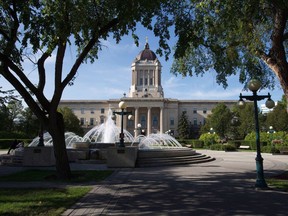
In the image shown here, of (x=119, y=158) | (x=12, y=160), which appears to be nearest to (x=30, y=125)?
(x=12, y=160)

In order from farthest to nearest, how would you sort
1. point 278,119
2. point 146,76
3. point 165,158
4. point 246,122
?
1. point 146,76
2. point 246,122
3. point 278,119
4. point 165,158

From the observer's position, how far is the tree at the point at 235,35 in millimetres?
11445

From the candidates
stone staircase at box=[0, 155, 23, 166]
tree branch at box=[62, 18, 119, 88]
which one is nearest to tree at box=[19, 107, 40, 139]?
stone staircase at box=[0, 155, 23, 166]

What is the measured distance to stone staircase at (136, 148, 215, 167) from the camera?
1995cm

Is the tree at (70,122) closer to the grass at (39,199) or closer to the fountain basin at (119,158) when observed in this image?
the fountain basin at (119,158)

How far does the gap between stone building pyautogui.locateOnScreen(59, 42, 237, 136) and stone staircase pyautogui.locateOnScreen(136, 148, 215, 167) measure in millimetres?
91600

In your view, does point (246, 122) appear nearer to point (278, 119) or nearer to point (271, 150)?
point (278, 119)

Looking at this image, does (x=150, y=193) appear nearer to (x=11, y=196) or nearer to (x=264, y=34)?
(x=11, y=196)

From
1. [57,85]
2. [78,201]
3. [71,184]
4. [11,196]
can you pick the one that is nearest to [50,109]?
[57,85]

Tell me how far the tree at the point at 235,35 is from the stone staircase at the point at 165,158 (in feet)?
20.3

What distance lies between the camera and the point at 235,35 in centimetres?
1429

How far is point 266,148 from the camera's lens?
37844mm

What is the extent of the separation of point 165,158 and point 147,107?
9545cm

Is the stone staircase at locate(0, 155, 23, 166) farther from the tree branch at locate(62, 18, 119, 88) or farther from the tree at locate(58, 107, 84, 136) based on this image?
the tree at locate(58, 107, 84, 136)
